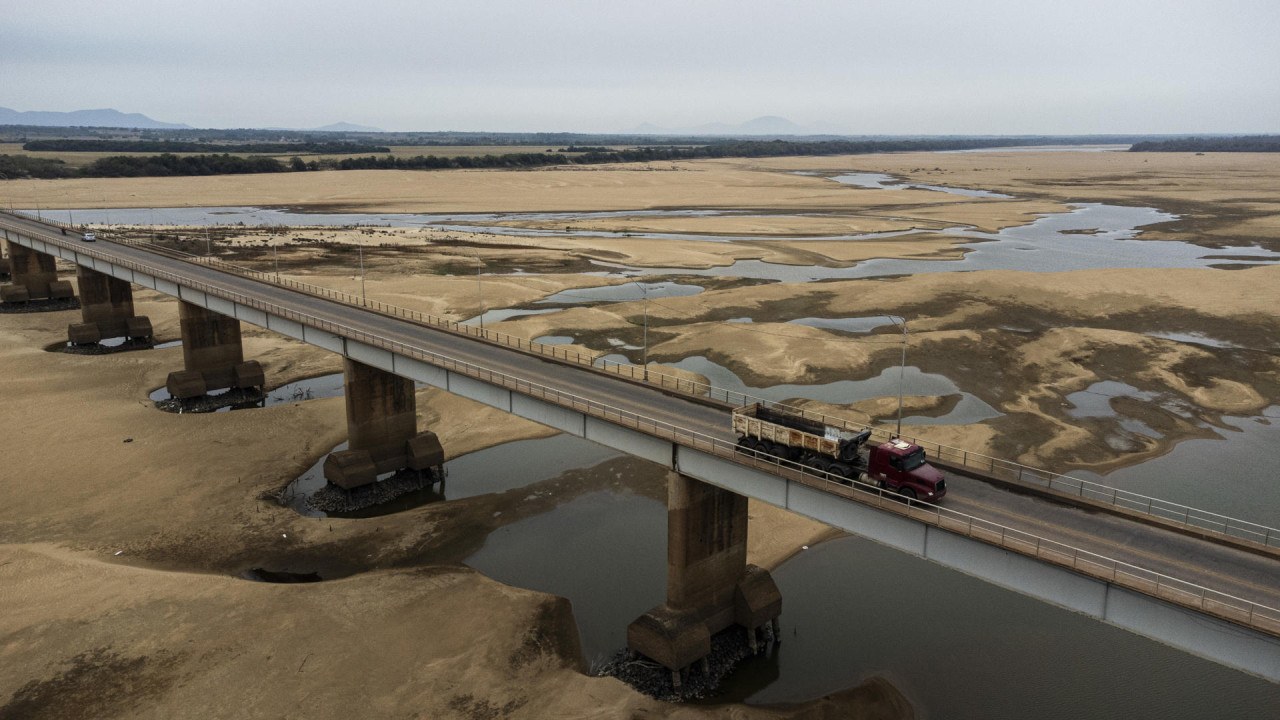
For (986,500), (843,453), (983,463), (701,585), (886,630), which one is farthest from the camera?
(983,463)

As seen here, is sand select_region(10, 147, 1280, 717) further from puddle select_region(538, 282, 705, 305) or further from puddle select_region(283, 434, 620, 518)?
puddle select_region(538, 282, 705, 305)

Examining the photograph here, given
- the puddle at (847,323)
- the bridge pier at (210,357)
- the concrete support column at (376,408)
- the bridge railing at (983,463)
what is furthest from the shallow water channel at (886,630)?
the puddle at (847,323)

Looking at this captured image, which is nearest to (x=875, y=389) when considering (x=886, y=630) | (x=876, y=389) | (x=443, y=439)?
(x=876, y=389)

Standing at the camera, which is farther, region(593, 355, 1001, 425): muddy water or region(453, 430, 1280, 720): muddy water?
region(593, 355, 1001, 425): muddy water

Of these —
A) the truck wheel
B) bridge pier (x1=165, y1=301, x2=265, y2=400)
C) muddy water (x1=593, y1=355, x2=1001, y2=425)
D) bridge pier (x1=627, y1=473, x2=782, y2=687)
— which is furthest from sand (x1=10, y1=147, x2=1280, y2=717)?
the truck wheel

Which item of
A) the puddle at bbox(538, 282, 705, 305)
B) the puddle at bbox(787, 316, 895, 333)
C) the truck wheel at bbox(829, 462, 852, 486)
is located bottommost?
the puddle at bbox(787, 316, 895, 333)

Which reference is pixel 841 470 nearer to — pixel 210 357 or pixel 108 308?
pixel 210 357
